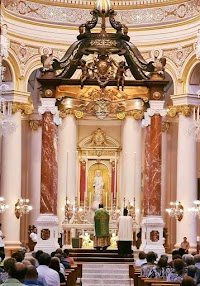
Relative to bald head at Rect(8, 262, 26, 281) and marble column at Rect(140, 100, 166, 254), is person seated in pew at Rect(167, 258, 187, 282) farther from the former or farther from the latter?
marble column at Rect(140, 100, 166, 254)

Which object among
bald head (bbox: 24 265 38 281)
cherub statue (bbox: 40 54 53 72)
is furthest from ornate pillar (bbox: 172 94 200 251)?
bald head (bbox: 24 265 38 281)

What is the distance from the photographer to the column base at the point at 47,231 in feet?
76.9

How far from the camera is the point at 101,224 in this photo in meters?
25.5

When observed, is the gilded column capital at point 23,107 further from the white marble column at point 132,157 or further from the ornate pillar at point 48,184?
the ornate pillar at point 48,184

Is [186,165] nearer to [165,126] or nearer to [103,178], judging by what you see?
[165,126]

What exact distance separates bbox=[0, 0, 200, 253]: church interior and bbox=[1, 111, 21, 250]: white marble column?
0.12ft

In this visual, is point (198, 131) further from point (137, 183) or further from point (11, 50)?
point (11, 50)

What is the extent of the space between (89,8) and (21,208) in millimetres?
8216

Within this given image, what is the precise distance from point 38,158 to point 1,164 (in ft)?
8.06

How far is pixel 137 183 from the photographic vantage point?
30.9 metres

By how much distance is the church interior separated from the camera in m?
23.7

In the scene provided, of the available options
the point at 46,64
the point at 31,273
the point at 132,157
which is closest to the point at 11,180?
the point at 132,157

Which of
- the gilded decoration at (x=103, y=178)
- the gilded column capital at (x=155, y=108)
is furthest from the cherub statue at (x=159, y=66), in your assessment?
the gilded decoration at (x=103, y=178)

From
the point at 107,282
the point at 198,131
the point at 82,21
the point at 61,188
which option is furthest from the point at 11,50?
the point at 107,282
